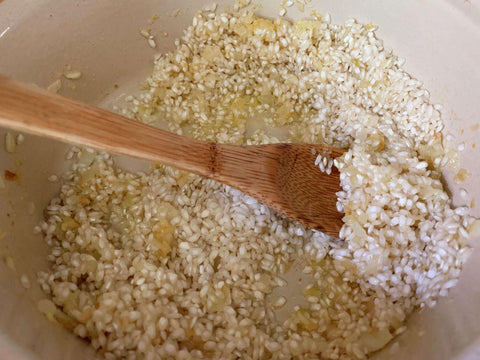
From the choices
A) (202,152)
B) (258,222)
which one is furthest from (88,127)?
(258,222)

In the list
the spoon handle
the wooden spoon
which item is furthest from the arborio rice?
the spoon handle

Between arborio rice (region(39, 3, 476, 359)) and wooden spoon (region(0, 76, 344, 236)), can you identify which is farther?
arborio rice (region(39, 3, 476, 359))

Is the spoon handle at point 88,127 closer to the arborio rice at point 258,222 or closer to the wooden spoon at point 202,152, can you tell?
the wooden spoon at point 202,152

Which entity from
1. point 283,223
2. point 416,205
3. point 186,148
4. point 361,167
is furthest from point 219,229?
point 416,205

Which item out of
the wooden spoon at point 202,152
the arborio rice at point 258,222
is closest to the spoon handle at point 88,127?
the wooden spoon at point 202,152

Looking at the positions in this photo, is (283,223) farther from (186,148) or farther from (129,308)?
(129,308)

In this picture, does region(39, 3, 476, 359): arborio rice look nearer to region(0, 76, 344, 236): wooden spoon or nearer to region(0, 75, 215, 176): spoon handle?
region(0, 76, 344, 236): wooden spoon

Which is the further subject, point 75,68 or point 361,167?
point 75,68
